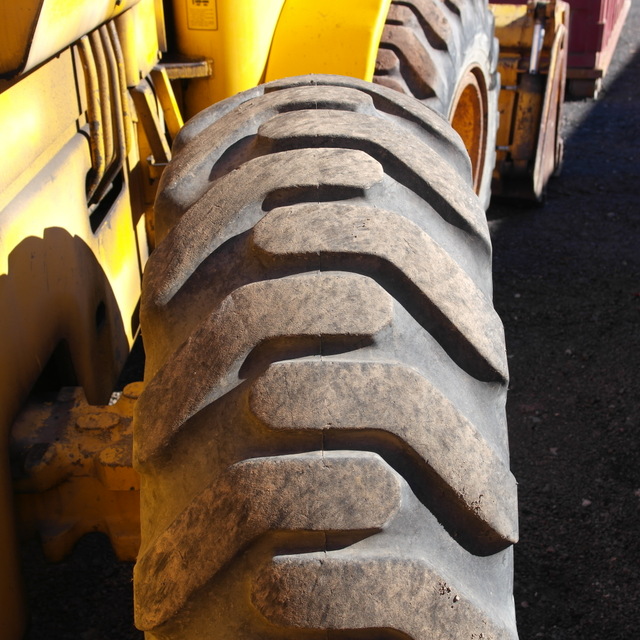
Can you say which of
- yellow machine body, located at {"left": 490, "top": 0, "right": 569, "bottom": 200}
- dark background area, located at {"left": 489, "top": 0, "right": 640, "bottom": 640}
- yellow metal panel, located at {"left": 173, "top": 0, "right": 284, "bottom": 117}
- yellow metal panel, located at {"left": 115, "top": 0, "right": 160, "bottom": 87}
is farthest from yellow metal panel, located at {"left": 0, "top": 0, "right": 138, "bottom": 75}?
yellow machine body, located at {"left": 490, "top": 0, "right": 569, "bottom": 200}

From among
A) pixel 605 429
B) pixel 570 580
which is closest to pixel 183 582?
pixel 570 580

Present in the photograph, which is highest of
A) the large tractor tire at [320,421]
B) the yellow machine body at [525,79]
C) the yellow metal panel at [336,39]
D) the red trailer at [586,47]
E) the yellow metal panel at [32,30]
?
the yellow metal panel at [32,30]

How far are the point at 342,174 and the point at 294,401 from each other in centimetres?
34

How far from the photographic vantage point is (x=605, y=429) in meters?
2.41

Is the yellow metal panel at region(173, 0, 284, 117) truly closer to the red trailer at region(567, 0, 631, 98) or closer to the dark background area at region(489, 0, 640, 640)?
the dark background area at region(489, 0, 640, 640)

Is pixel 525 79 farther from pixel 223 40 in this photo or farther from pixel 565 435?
pixel 223 40

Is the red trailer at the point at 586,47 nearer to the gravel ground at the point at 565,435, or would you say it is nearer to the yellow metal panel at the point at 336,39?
the gravel ground at the point at 565,435

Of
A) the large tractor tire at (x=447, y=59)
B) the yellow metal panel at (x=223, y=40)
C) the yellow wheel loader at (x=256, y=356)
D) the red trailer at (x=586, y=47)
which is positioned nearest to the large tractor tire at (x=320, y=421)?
the yellow wheel loader at (x=256, y=356)


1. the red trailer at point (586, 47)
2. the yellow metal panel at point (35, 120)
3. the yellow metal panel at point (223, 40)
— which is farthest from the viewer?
the red trailer at point (586, 47)

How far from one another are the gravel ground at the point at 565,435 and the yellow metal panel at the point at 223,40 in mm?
1019

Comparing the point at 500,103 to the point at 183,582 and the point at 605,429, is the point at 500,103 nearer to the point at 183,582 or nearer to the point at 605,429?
the point at 605,429

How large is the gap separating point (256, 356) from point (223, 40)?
93 centimetres

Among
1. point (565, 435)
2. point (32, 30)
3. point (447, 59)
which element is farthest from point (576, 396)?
point (32, 30)

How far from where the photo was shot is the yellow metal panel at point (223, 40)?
163cm
